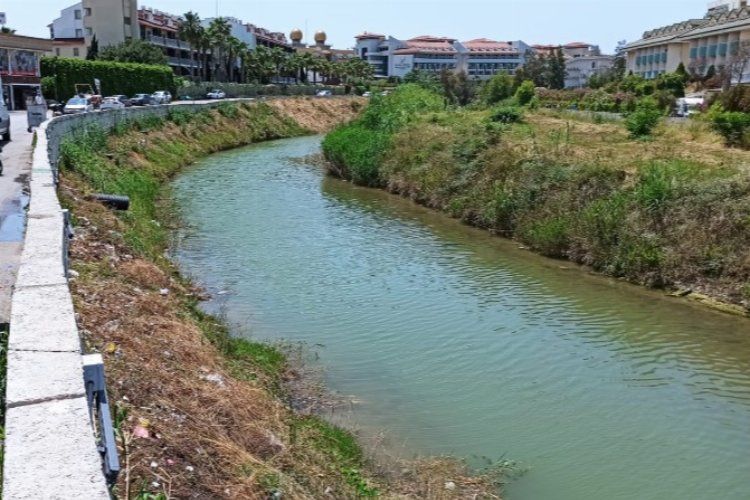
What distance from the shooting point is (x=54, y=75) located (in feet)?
185

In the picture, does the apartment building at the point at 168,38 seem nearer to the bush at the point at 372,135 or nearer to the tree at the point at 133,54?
the tree at the point at 133,54

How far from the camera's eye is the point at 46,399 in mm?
4242

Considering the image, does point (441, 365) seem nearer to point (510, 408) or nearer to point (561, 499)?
point (510, 408)

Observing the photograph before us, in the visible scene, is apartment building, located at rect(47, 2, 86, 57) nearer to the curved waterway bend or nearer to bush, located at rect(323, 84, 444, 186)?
bush, located at rect(323, 84, 444, 186)

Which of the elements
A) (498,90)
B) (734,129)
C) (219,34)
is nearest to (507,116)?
(734,129)

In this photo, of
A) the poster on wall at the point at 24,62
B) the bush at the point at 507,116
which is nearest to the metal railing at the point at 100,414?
the bush at the point at 507,116

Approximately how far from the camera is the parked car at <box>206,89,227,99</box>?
72938mm

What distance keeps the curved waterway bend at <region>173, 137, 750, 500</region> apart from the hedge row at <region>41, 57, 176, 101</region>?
4122 cm

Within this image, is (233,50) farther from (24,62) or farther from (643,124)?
(643,124)

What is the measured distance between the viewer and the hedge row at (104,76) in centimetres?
5631

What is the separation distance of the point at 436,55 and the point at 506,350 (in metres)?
152

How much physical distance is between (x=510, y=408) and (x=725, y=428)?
291 centimetres

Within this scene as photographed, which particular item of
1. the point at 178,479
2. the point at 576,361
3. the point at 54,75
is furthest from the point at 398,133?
the point at 54,75

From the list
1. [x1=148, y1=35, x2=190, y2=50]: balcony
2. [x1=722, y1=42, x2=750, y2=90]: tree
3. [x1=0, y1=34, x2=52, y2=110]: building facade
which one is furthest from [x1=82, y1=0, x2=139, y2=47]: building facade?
[x1=722, y1=42, x2=750, y2=90]: tree
